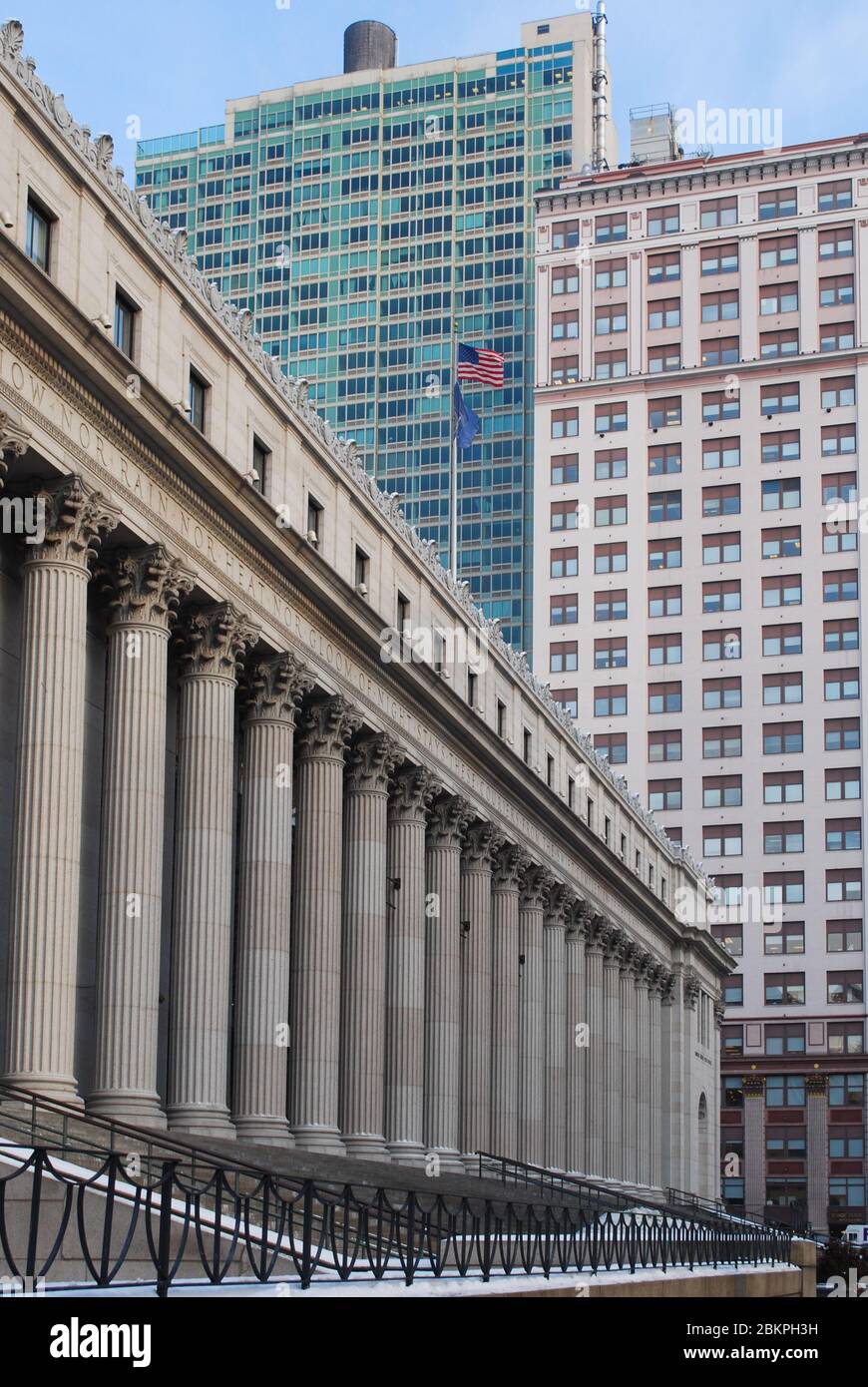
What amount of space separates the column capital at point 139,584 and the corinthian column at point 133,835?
20mm

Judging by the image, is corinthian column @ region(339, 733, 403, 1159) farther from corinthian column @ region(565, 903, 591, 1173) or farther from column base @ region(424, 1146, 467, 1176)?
corinthian column @ region(565, 903, 591, 1173)

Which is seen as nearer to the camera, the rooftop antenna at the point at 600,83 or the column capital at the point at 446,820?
the column capital at the point at 446,820

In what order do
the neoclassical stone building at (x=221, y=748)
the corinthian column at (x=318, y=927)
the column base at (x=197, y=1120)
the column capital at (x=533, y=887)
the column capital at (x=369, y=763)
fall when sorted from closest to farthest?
the neoclassical stone building at (x=221, y=748), the column base at (x=197, y=1120), the corinthian column at (x=318, y=927), the column capital at (x=369, y=763), the column capital at (x=533, y=887)

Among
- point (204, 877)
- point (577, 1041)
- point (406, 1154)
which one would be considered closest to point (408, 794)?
point (406, 1154)


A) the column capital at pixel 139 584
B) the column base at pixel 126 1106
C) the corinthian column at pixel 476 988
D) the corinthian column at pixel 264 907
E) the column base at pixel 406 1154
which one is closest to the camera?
the column base at pixel 126 1106

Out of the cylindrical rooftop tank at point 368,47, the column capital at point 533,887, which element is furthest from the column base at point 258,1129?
the cylindrical rooftop tank at point 368,47

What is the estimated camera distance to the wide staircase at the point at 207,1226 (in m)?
21.7

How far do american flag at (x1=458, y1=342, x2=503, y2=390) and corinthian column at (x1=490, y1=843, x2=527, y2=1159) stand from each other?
15.6 metres

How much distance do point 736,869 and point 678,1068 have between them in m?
29.8

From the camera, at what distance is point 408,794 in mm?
59312

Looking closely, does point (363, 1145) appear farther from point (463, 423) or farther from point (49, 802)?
point (463, 423)

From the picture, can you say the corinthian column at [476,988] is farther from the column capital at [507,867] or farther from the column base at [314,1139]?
the column base at [314,1139]

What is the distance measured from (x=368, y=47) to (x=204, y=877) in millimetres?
143751
